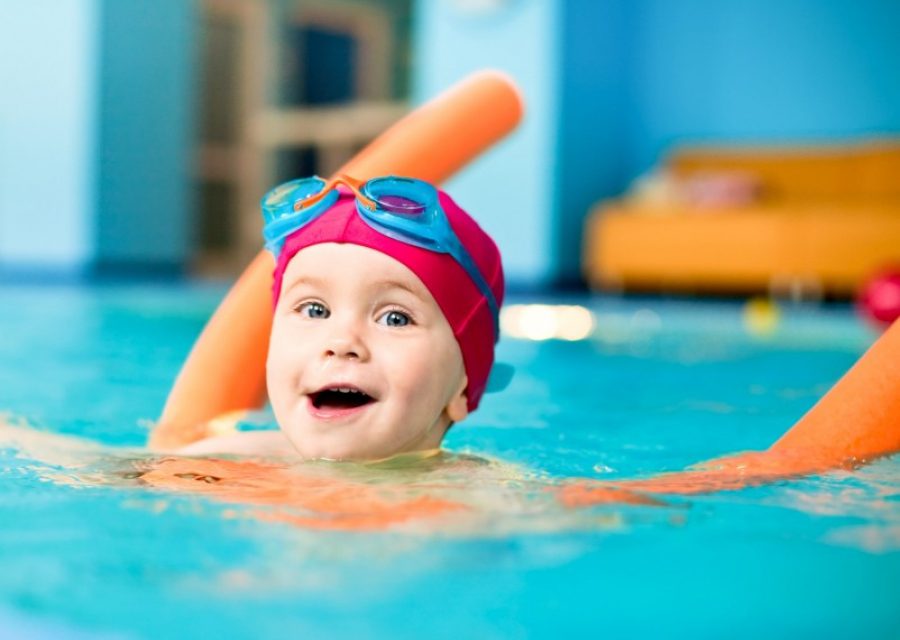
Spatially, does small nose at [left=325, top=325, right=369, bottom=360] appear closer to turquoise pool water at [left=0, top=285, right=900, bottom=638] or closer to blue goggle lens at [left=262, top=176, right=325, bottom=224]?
turquoise pool water at [left=0, top=285, right=900, bottom=638]

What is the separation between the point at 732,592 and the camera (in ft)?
5.35

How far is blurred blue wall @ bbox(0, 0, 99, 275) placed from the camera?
13117 millimetres

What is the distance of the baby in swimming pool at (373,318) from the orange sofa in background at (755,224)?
30.9 feet

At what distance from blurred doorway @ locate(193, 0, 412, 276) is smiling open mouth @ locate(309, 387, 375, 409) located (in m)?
14.1

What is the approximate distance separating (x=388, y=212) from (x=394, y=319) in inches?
7.9

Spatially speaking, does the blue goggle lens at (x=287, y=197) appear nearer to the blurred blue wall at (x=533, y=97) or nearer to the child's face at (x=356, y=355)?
the child's face at (x=356, y=355)

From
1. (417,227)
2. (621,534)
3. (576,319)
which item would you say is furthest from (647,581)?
(576,319)

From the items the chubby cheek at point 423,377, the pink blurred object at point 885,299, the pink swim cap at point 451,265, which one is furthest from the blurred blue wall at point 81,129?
the chubby cheek at point 423,377

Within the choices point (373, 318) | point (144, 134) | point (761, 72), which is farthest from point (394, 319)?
point (144, 134)

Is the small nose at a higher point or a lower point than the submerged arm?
higher

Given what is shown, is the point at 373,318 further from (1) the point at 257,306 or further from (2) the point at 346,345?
(1) the point at 257,306

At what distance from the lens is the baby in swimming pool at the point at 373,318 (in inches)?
88.0

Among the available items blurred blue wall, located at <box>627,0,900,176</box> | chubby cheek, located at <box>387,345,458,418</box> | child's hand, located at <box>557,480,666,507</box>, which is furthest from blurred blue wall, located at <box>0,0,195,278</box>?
child's hand, located at <box>557,480,666,507</box>

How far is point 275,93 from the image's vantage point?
730 inches
